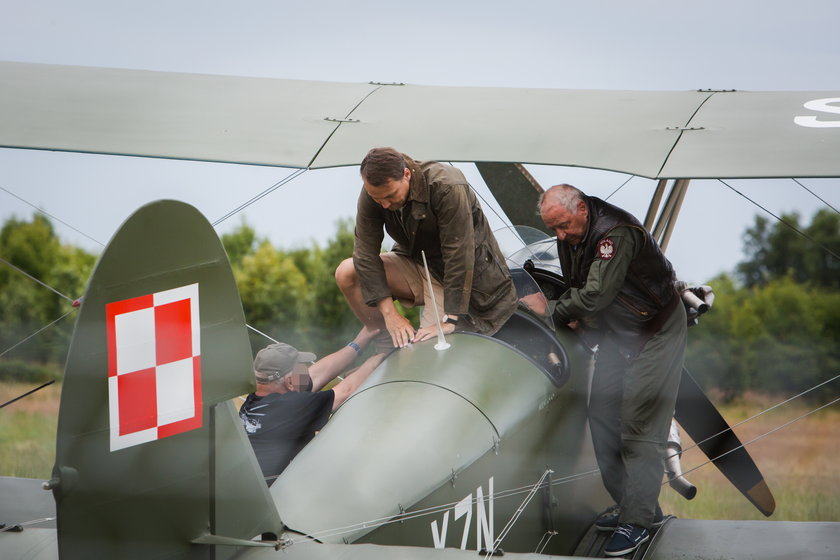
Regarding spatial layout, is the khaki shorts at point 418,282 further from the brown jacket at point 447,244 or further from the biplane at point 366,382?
the biplane at point 366,382

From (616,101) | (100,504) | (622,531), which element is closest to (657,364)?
(622,531)

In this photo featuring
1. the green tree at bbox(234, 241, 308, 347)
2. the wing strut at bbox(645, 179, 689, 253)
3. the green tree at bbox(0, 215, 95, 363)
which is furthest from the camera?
the green tree at bbox(234, 241, 308, 347)

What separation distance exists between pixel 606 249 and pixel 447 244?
641mm

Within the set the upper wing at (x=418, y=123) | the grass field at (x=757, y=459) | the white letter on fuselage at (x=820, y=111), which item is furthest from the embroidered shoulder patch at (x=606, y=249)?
the grass field at (x=757, y=459)

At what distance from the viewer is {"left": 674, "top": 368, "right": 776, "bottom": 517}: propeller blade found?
15.0ft

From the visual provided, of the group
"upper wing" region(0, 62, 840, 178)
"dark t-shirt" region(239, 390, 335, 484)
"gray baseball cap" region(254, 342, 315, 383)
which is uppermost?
"upper wing" region(0, 62, 840, 178)

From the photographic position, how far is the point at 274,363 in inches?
140

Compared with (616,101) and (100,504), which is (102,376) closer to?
(100,504)

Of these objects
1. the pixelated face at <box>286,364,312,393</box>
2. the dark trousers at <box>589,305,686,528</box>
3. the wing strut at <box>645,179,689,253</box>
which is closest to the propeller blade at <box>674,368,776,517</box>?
the dark trousers at <box>589,305,686,528</box>

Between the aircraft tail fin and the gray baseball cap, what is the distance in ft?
3.85

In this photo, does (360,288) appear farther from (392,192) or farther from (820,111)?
(820,111)

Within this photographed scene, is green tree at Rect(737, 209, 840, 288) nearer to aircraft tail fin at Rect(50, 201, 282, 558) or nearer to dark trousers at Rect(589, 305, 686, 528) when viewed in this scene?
dark trousers at Rect(589, 305, 686, 528)

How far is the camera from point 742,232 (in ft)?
33.1

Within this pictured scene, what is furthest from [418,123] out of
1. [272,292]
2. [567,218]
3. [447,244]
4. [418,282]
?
[272,292]
